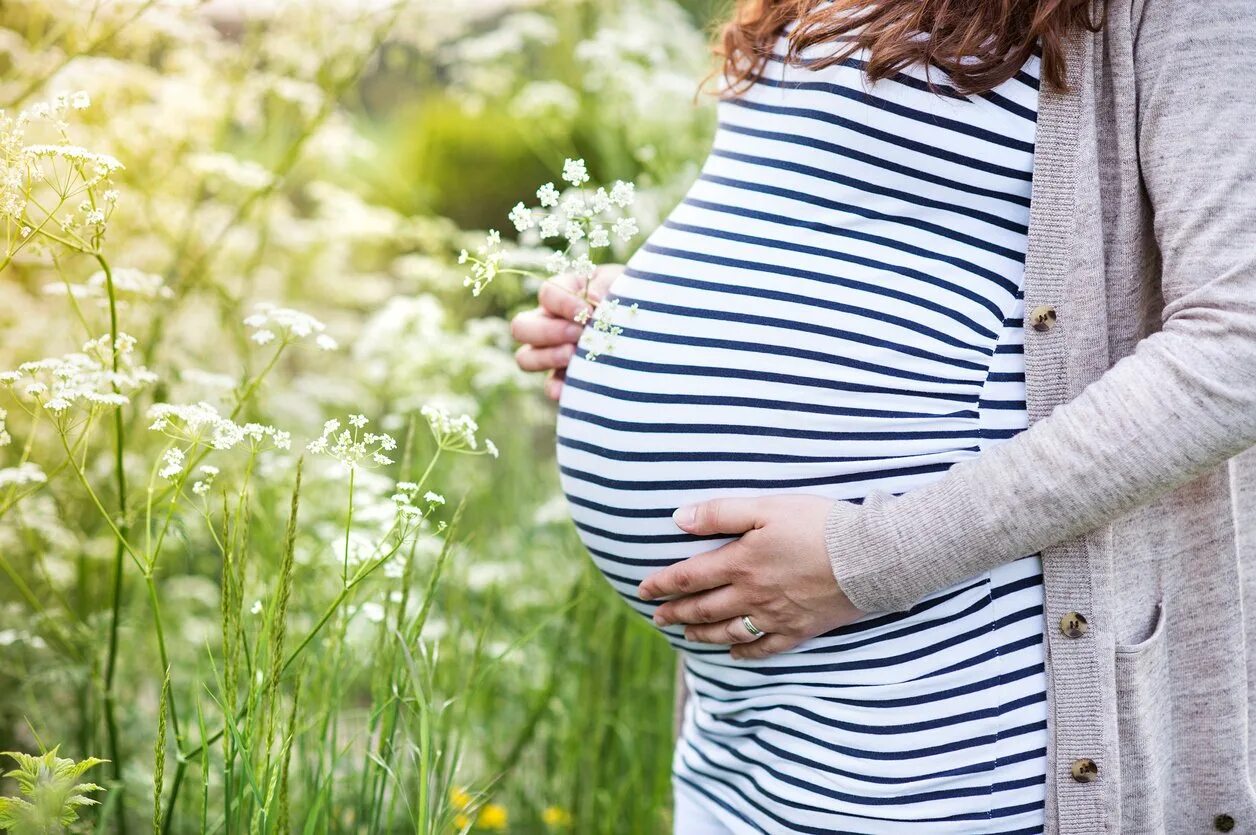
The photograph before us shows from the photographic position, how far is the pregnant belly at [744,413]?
109 centimetres

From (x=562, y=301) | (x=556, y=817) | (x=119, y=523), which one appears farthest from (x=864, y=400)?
(x=556, y=817)

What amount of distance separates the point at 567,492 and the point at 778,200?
1.44 feet

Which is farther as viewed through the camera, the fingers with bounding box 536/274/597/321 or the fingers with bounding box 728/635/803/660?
the fingers with bounding box 536/274/597/321

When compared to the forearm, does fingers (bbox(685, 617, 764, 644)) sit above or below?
below

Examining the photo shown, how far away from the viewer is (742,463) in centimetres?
113

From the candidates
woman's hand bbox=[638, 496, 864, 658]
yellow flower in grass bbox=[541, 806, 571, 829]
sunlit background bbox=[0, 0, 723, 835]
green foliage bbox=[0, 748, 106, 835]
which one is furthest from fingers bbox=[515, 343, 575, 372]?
yellow flower in grass bbox=[541, 806, 571, 829]

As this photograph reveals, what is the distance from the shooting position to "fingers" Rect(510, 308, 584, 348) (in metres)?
1.45

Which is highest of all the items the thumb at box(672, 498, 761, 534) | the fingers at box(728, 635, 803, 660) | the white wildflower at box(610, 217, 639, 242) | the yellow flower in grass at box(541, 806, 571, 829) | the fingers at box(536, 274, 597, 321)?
the fingers at box(536, 274, 597, 321)

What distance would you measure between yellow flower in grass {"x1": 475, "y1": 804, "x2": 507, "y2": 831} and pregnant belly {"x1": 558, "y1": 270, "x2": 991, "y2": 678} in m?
0.88

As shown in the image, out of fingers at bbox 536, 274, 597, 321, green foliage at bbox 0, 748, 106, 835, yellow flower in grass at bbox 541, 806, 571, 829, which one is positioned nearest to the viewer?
green foliage at bbox 0, 748, 106, 835

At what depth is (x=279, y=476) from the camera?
6.25ft

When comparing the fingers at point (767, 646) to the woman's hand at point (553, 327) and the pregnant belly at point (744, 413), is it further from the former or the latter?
the woman's hand at point (553, 327)

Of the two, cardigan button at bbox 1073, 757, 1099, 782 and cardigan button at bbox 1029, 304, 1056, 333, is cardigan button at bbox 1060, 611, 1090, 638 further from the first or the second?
cardigan button at bbox 1029, 304, 1056, 333

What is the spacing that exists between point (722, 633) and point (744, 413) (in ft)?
0.79
